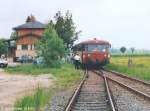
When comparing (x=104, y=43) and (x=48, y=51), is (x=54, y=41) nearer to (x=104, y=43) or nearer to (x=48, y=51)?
(x=48, y=51)

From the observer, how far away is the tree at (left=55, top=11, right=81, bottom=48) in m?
73.5

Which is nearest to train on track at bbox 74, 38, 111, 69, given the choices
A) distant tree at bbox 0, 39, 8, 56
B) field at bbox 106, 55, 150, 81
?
field at bbox 106, 55, 150, 81

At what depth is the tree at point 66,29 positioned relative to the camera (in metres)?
73.5

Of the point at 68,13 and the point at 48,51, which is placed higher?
the point at 68,13

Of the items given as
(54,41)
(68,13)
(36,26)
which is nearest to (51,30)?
(54,41)

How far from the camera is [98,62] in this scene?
47.5 meters

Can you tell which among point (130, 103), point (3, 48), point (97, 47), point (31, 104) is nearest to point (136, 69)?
point (97, 47)

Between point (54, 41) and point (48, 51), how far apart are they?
117 centimetres

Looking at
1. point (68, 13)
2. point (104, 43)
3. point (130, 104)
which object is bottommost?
point (130, 104)

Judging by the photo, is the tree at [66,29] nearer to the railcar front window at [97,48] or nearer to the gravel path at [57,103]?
the railcar front window at [97,48]

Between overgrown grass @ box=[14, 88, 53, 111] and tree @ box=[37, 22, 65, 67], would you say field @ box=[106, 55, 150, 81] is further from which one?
overgrown grass @ box=[14, 88, 53, 111]

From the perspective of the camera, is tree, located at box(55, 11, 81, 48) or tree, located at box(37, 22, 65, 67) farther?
tree, located at box(55, 11, 81, 48)

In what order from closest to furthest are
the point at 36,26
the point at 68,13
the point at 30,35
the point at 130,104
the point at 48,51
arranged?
the point at 130,104
the point at 48,51
the point at 68,13
the point at 30,35
the point at 36,26

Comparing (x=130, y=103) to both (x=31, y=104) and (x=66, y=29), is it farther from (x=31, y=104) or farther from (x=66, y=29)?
(x=66, y=29)
